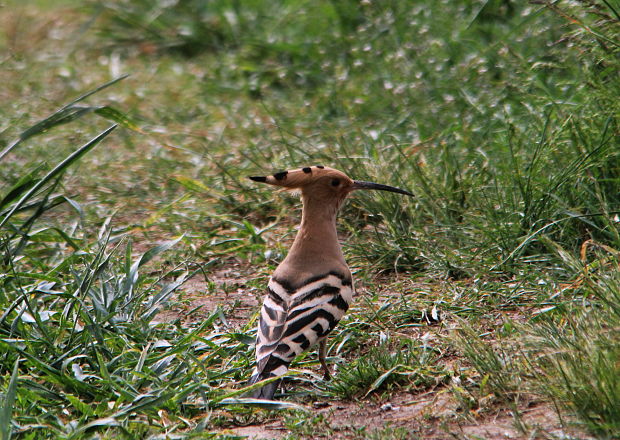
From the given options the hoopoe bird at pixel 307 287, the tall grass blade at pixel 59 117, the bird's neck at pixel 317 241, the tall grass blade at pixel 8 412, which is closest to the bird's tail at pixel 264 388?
the hoopoe bird at pixel 307 287

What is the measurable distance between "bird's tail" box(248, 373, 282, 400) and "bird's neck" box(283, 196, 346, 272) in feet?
1.98

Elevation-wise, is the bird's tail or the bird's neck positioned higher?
the bird's neck

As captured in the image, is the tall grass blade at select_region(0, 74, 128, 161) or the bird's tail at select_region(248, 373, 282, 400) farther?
the tall grass blade at select_region(0, 74, 128, 161)

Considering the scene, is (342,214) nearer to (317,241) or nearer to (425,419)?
(317,241)

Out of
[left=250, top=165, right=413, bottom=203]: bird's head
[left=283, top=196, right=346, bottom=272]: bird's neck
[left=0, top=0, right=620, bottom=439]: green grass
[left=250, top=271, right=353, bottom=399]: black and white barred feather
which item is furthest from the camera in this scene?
[left=250, top=165, right=413, bottom=203]: bird's head

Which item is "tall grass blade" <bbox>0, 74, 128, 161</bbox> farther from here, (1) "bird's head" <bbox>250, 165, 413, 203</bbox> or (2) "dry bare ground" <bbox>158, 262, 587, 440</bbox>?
(2) "dry bare ground" <bbox>158, 262, 587, 440</bbox>

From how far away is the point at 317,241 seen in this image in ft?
12.2

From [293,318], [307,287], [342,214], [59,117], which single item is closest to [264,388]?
[293,318]

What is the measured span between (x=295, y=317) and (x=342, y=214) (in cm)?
162

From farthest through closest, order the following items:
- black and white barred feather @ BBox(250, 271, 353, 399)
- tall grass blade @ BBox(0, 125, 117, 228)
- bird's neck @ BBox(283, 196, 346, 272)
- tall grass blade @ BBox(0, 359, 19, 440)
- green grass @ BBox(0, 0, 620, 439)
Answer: bird's neck @ BBox(283, 196, 346, 272), tall grass blade @ BBox(0, 125, 117, 228), black and white barred feather @ BBox(250, 271, 353, 399), green grass @ BBox(0, 0, 620, 439), tall grass blade @ BBox(0, 359, 19, 440)

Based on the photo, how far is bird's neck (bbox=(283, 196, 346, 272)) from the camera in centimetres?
365

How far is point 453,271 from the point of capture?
4090 mm

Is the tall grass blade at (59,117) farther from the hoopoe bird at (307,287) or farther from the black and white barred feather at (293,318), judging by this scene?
the black and white barred feather at (293,318)

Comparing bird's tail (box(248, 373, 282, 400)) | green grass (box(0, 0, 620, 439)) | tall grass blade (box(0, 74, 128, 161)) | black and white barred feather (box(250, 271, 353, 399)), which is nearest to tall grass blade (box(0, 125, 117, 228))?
green grass (box(0, 0, 620, 439))
